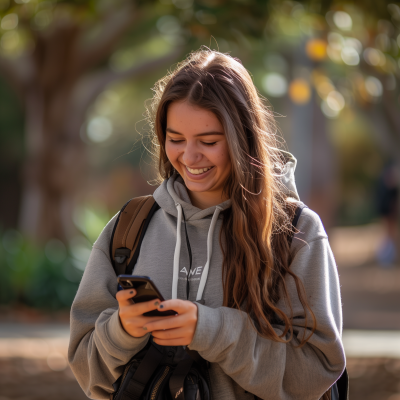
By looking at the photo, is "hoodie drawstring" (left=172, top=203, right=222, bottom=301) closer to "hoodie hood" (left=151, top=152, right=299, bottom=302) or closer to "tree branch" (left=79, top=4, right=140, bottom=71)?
"hoodie hood" (left=151, top=152, right=299, bottom=302)

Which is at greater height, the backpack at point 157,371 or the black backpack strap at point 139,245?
the black backpack strap at point 139,245

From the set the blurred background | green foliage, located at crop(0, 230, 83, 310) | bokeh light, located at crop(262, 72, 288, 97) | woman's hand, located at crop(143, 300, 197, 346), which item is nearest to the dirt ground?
the blurred background

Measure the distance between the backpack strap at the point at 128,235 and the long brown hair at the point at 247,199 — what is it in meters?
0.29

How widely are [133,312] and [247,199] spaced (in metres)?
0.54

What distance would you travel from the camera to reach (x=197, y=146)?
1952 millimetres

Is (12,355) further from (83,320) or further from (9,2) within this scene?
(83,320)

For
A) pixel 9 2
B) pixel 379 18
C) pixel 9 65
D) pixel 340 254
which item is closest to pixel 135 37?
pixel 9 65

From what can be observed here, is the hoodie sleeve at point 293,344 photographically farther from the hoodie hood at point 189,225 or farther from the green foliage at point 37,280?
the green foliage at point 37,280

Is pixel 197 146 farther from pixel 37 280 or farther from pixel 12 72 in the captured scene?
pixel 12 72

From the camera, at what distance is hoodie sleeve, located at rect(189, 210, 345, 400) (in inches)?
70.4

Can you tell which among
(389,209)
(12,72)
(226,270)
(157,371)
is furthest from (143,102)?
(389,209)

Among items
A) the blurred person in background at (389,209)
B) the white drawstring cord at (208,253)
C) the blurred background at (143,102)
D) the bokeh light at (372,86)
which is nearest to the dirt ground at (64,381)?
the blurred background at (143,102)

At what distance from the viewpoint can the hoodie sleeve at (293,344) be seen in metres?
1.79

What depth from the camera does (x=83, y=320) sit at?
2.03m
